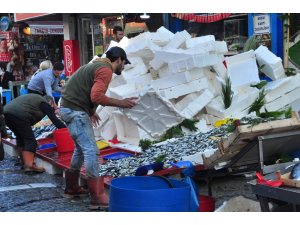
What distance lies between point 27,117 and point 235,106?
3173 millimetres

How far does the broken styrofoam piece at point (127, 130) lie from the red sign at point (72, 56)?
8.89 meters

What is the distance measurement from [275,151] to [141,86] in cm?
350

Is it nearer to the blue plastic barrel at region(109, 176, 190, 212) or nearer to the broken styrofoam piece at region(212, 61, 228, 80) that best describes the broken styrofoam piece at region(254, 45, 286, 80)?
the broken styrofoam piece at region(212, 61, 228, 80)

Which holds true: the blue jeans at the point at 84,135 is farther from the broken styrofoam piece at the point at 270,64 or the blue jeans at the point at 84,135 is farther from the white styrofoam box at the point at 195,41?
the broken styrofoam piece at the point at 270,64

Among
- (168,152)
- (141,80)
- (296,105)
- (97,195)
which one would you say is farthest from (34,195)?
(296,105)

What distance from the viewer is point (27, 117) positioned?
23.3ft

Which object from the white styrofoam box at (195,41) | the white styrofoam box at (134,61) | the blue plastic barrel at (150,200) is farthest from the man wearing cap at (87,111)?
the white styrofoam box at (195,41)

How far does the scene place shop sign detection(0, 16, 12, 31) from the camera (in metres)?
20.1

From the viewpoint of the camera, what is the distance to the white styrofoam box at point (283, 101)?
7352mm

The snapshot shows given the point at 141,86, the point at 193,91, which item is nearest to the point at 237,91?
the point at 193,91

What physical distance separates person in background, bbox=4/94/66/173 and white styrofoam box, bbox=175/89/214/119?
80.4 inches

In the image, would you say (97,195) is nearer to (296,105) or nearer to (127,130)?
(127,130)
